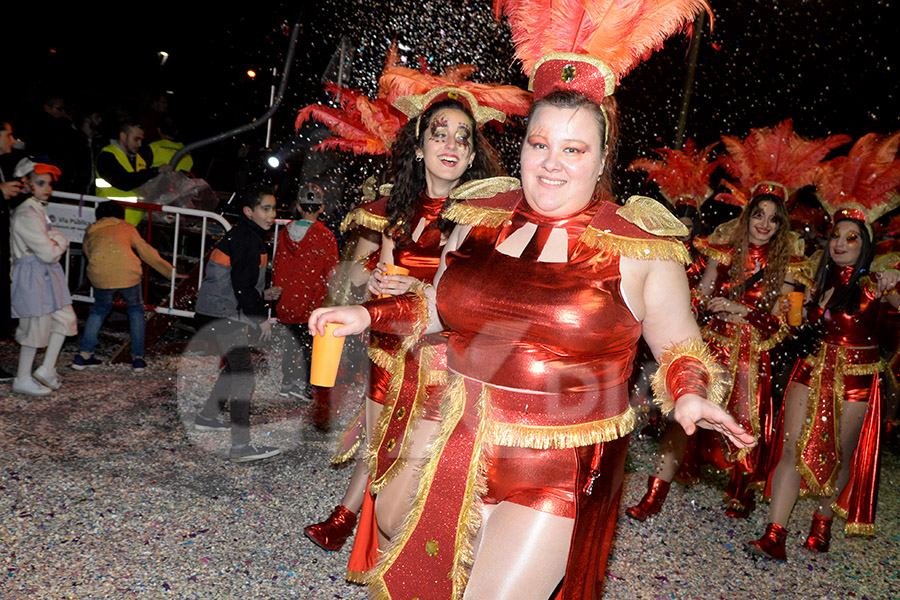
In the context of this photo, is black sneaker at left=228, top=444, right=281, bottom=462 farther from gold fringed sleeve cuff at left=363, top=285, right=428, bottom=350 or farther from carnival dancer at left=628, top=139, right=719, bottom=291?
carnival dancer at left=628, top=139, right=719, bottom=291

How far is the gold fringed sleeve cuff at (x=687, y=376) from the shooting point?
2051 millimetres

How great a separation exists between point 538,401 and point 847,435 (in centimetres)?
339

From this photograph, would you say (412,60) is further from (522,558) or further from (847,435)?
(522,558)

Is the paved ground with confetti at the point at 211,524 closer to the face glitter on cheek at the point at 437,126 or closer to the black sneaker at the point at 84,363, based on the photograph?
the black sneaker at the point at 84,363

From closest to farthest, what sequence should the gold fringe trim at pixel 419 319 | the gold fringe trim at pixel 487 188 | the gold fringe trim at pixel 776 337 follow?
the gold fringe trim at pixel 419 319
the gold fringe trim at pixel 487 188
the gold fringe trim at pixel 776 337

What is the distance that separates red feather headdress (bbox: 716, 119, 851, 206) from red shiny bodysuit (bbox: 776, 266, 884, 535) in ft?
2.59

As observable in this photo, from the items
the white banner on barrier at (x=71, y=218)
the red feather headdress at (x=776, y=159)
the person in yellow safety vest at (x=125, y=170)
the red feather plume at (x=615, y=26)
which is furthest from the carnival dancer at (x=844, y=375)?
the white banner on barrier at (x=71, y=218)

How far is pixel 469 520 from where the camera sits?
6.91ft

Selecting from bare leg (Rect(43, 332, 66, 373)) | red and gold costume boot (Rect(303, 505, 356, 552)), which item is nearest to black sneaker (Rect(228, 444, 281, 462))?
red and gold costume boot (Rect(303, 505, 356, 552))

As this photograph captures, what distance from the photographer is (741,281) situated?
4.85 metres

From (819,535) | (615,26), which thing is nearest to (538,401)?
(615,26)

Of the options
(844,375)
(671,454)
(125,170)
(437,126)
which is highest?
(437,126)

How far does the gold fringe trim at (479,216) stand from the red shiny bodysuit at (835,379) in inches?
120

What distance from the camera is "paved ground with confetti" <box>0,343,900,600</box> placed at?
3.34 metres
